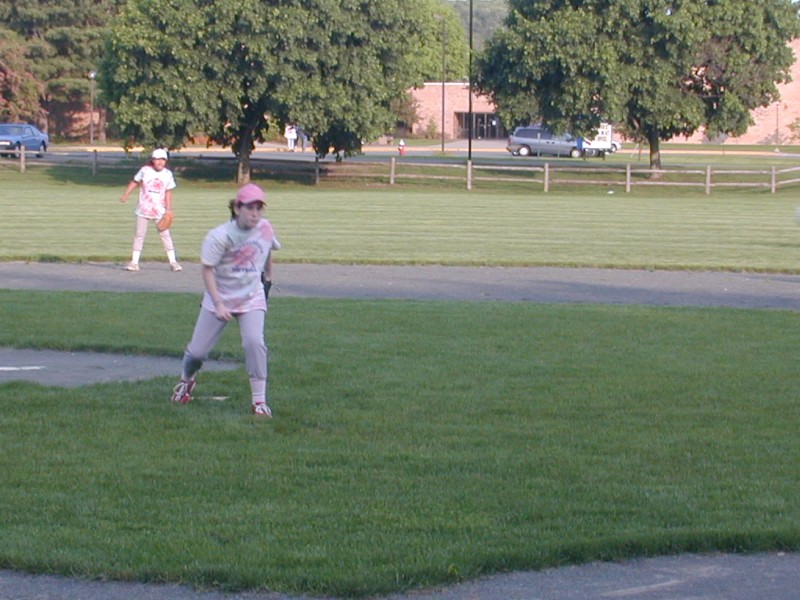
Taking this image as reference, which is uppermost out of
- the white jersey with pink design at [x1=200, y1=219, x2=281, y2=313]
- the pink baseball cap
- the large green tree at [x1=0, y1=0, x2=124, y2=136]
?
the large green tree at [x1=0, y1=0, x2=124, y2=136]

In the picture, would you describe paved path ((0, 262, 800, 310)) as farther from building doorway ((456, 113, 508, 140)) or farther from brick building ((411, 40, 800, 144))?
building doorway ((456, 113, 508, 140))

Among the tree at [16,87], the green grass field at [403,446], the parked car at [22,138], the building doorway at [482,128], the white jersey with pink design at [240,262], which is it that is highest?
the tree at [16,87]

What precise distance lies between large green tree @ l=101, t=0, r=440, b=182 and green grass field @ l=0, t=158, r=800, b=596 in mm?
30031

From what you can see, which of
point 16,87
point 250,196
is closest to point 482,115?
point 16,87

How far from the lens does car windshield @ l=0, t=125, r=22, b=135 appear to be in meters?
59.9

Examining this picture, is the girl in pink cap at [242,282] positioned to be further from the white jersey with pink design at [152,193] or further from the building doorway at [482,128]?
the building doorway at [482,128]

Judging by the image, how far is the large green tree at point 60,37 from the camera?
278 feet

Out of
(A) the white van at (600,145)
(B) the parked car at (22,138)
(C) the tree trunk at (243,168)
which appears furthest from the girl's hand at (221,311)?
(A) the white van at (600,145)

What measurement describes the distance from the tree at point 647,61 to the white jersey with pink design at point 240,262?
40.4m

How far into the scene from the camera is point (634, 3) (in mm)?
46938

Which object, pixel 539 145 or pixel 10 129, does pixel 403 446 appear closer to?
pixel 10 129

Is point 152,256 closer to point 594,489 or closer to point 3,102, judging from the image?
point 594,489

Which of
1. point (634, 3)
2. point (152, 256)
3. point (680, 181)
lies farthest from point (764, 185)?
point (152, 256)

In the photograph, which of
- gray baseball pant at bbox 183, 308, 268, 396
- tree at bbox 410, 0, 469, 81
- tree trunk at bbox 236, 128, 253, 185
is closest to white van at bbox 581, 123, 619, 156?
tree trunk at bbox 236, 128, 253, 185
